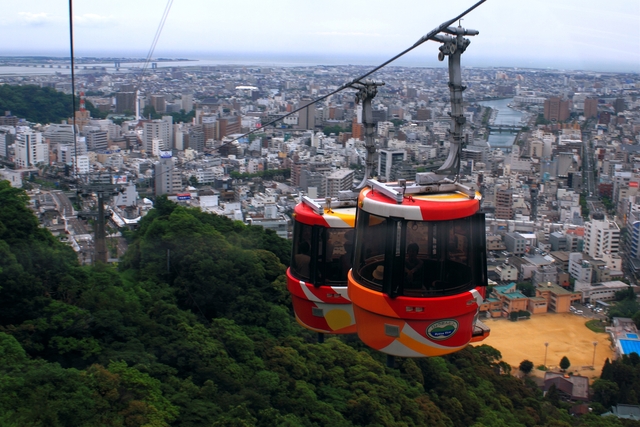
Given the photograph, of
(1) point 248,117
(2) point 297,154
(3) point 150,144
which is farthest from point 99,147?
(1) point 248,117

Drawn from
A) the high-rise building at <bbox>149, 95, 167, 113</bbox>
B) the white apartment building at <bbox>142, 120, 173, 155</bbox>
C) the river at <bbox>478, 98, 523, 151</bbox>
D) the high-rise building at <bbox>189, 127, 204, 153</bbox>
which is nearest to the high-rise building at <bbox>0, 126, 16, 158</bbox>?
the white apartment building at <bbox>142, 120, 173, 155</bbox>

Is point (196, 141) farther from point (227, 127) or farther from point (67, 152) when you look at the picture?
point (67, 152)

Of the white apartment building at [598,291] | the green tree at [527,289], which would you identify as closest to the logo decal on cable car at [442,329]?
the green tree at [527,289]

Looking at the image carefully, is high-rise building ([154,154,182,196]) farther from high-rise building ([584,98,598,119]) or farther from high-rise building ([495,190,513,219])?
high-rise building ([584,98,598,119])

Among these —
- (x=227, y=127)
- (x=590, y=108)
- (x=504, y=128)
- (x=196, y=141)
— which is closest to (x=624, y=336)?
(x=504, y=128)

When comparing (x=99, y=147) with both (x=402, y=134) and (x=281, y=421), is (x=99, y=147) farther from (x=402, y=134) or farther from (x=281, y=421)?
(x=281, y=421)

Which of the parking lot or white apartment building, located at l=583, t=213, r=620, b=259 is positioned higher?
white apartment building, located at l=583, t=213, r=620, b=259

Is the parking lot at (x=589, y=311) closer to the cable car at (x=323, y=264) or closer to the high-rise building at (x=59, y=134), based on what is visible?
the cable car at (x=323, y=264)

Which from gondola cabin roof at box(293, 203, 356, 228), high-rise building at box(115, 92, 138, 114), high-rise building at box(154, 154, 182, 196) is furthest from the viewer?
high-rise building at box(115, 92, 138, 114)
